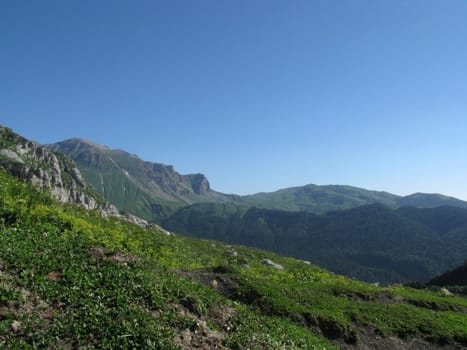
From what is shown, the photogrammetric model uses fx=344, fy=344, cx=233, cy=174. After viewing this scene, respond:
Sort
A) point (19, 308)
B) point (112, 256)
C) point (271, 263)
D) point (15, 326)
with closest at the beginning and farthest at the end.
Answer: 1. point (15, 326)
2. point (19, 308)
3. point (112, 256)
4. point (271, 263)

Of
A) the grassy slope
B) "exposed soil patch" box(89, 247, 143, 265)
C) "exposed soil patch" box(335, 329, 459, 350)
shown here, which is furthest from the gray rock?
"exposed soil patch" box(89, 247, 143, 265)

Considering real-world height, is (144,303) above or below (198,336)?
above

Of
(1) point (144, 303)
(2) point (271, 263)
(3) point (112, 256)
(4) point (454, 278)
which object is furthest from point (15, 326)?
(4) point (454, 278)

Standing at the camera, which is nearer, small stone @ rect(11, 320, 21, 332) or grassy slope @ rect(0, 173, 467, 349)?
small stone @ rect(11, 320, 21, 332)

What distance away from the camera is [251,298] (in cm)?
2000

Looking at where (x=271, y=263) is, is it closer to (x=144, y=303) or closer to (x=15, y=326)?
(x=144, y=303)

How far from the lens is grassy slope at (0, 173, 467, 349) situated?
35.4 ft

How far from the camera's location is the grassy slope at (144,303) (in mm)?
10805

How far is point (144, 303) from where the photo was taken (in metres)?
13.2

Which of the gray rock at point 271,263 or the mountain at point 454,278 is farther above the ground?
the gray rock at point 271,263

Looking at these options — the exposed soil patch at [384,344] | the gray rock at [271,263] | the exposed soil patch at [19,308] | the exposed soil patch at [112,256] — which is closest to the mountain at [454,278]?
the gray rock at [271,263]

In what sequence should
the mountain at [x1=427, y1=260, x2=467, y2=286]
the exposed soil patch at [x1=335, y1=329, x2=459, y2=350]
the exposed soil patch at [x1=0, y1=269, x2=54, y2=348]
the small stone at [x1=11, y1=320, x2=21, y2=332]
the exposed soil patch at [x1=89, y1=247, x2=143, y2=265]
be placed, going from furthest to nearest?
the mountain at [x1=427, y1=260, x2=467, y2=286]
the exposed soil patch at [x1=335, y1=329, x2=459, y2=350]
the exposed soil patch at [x1=89, y1=247, x2=143, y2=265]
the exposed soil patch at [x1=0, y1=269, x2=54, y2=348]
the small stone at [x1=11, y1=320, x2=21, y2=332]

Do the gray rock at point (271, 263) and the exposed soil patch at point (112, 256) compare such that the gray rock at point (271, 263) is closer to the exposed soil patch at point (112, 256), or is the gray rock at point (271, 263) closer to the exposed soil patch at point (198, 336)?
the exposed soil patch at point (112, 256)

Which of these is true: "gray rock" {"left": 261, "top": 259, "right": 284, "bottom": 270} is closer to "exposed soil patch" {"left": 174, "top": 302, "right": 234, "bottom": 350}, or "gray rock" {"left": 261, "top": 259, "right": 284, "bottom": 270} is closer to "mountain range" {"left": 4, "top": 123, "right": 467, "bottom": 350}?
"mountain range" {"left": 4, "top": 123, "right": 467, "bottom": 350}
